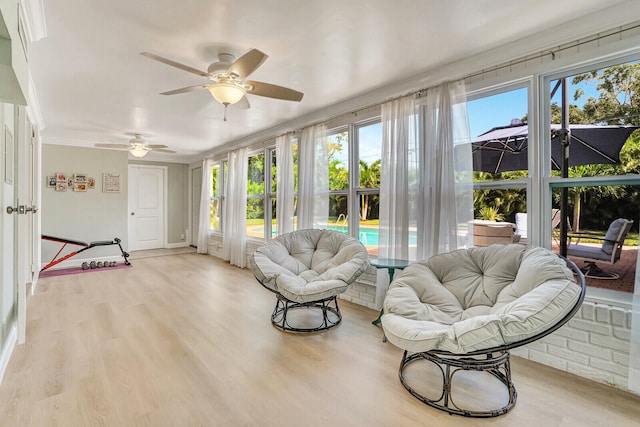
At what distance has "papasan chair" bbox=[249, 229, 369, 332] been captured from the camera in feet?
8.44

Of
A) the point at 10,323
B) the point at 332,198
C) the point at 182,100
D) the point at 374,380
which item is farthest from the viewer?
the point at 332,198

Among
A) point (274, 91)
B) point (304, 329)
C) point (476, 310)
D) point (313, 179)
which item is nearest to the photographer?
point (476, 310)

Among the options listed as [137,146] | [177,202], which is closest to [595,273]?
[137,146]

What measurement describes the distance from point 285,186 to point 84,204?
13.6 feet

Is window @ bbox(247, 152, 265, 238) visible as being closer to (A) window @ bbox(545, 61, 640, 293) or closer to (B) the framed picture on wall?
(B) the framed picture on wall

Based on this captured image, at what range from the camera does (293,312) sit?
3.31 metres

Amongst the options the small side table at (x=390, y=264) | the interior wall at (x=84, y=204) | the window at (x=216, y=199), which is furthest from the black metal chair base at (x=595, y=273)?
the interior wall at (x=84, y=204)

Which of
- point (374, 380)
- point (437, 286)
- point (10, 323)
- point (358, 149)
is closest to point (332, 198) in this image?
point (358, 149)

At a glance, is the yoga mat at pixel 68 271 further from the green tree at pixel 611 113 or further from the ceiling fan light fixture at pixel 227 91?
the green tree at pixel 611 113

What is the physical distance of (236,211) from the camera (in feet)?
19.1

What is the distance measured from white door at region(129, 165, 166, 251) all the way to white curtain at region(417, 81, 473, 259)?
681 cm

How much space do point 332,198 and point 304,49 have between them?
6.44 ft

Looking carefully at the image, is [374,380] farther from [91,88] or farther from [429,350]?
[91,88]

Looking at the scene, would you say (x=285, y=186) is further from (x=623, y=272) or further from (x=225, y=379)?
(x=623, y=272)
